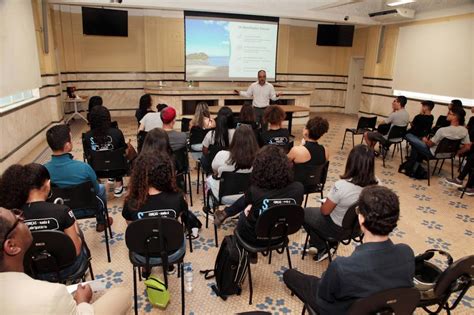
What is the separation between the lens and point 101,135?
363 centimetres

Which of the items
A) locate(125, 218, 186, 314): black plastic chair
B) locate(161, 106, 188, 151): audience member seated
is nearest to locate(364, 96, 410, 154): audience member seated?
locate(161, 106, 188, 151): audience member seated

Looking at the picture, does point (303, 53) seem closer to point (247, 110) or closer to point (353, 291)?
point (247, 110)

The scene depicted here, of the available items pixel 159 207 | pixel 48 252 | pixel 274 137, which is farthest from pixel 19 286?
pixel 274 137

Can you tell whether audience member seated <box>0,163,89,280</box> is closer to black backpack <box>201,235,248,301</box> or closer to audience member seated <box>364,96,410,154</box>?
black backpack <box>201,235,248,301</box>

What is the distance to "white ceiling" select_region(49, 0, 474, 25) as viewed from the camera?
704 centimetres

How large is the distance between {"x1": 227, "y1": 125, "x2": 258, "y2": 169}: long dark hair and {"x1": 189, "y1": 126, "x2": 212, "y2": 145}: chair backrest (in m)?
1.51

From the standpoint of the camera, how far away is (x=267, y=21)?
9.25m

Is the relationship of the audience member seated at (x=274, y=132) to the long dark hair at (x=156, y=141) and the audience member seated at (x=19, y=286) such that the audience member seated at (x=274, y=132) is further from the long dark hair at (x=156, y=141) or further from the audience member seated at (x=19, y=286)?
the audience member seated at (x=19, y=286)

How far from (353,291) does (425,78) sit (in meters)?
8.45

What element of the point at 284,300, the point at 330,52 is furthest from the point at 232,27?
the point at 284,300

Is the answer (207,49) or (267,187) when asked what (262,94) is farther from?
(267,187)

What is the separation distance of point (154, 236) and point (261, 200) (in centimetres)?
77

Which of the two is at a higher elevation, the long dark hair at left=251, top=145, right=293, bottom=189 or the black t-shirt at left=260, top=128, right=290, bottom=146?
the long dark hair at left=251, top=145, right=293, bottom=189

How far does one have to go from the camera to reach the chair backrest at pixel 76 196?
2434 millimetres
